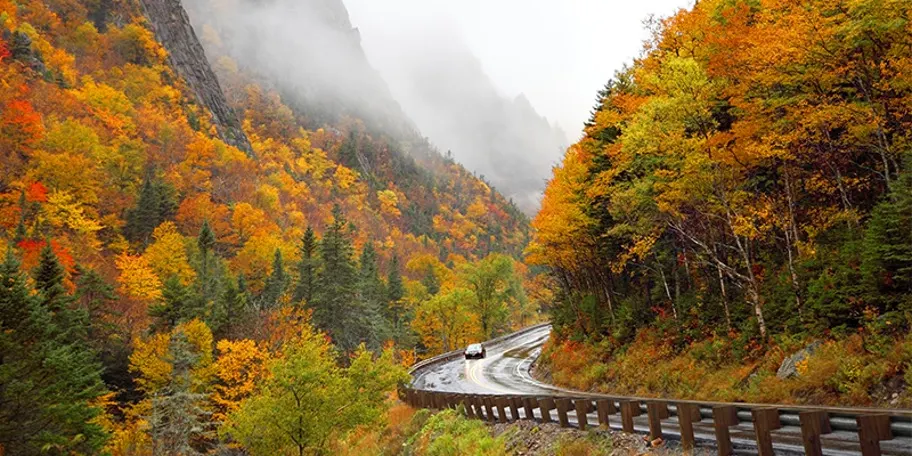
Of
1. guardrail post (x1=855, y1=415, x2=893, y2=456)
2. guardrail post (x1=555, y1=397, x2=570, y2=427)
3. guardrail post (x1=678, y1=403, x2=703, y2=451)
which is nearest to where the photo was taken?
guardrail post (x1=855, y1=415, x2=893, y2=456)

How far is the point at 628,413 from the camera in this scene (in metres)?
9.66

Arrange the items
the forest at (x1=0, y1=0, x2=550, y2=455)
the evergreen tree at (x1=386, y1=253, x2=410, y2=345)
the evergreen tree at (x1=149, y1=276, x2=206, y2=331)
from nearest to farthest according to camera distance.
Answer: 1. the forest at (x1=0, y1=0, x2=550, y2=455)
2. the evergreen tree at (x1=149, y1=276, x2=206, y2=331)
3. the evergreen tree at (x1=386, y1=253, x2=410, y2=345)

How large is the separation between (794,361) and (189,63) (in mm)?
140022

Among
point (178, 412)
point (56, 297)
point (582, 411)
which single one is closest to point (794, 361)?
point (582, 411)

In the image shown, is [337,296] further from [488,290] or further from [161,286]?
[488,290]

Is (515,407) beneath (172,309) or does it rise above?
beneath

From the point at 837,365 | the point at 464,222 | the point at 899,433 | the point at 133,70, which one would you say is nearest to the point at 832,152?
the point at 837,365

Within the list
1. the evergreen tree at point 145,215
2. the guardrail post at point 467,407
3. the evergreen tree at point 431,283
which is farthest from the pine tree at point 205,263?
the evergreen tree at point 431,283

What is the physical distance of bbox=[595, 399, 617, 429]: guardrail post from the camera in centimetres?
1027

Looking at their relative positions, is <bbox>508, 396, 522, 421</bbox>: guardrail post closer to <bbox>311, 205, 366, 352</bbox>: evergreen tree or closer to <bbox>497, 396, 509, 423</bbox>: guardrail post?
<bbox>497, 396, 509, 423</bbox>: guardrail post

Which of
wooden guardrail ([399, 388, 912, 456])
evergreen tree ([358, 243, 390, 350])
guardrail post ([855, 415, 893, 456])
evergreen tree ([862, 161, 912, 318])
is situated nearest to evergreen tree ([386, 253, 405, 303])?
evergreen tree ([358, 243, 390, 350])

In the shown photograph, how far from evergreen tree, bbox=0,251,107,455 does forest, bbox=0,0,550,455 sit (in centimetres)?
8

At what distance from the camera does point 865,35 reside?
13.6m

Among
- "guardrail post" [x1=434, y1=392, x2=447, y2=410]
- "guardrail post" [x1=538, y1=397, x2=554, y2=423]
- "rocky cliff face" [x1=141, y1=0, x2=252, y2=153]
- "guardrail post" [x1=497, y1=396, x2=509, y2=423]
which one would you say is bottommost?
"guardrail post" [x1=434, y1=392, x2=447, y2=410]
